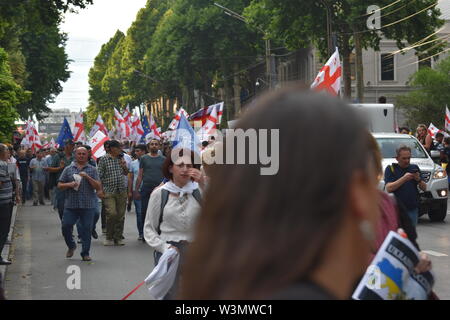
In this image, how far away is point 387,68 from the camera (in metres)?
63.5

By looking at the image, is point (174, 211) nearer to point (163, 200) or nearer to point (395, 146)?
point (163, 200)

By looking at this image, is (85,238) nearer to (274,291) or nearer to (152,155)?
(152,155)

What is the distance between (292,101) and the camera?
1.78 metres

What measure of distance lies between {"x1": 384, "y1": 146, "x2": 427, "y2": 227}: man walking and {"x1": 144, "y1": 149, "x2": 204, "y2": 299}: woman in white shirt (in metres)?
4.20

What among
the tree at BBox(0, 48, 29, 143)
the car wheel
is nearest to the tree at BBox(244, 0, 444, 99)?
the car wheel

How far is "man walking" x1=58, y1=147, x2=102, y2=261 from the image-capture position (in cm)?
1340

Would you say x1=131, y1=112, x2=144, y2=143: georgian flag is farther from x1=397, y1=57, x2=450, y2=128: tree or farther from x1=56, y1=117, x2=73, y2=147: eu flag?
x1=397, y1=57, x2=450, y2=128: tree

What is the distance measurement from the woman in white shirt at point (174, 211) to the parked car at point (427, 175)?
10.8 metres

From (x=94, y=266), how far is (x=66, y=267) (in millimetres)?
394

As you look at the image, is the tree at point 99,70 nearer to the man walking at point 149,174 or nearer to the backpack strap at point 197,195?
the man walking at point 149,174

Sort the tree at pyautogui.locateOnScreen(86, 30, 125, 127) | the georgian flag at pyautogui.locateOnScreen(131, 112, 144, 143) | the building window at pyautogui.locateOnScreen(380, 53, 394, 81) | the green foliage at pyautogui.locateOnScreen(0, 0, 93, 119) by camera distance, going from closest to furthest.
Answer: the green foliage at pyautogui.locateOnScreen(0, 0, 93, 119)
the georgian flag at pyautogui.locateOnScreen(131, 112, 144, 143)
the building window at pyautogui.locateOnScreen(380, 53, 394, 81)
the tree at pyautogui.locateOnScreen(86, 30, 125, 127)

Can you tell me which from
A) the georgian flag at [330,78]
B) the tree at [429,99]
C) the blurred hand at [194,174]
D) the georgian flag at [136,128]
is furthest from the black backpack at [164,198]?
the tree at [429,99]

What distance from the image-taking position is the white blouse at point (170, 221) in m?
7.08
